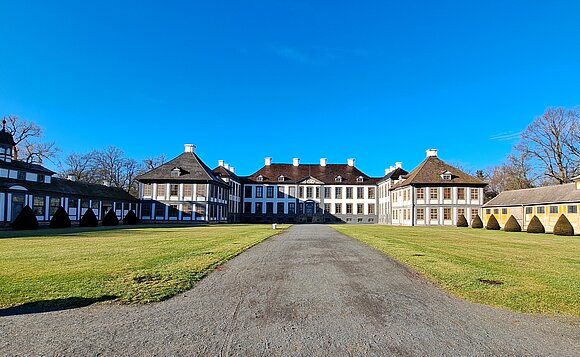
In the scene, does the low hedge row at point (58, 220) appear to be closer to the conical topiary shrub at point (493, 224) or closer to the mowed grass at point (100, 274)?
the mowed grass at point (100, 274)

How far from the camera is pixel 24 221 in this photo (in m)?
29.7

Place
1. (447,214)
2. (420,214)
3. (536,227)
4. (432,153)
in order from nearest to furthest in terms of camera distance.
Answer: (536,227)
(420,214)
(447,214)
(432,153)

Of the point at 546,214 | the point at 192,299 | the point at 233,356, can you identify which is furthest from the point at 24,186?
the point at 546,214

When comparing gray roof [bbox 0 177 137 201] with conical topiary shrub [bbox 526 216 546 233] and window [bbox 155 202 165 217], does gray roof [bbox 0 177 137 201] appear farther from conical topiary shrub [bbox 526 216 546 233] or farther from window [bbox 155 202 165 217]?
conical topiary shrub [bbox 526 216 546 233]

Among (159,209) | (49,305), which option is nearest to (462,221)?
(159,209)

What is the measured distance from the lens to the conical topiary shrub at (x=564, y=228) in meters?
Answer: 30.5

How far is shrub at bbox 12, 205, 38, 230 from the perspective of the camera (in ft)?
96.2

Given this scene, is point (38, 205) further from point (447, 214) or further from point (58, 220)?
point (447, 214)

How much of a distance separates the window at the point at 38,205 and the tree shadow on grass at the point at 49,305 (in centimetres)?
3459

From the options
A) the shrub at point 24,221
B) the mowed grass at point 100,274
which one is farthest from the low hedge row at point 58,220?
the mowed grass at point 100,274

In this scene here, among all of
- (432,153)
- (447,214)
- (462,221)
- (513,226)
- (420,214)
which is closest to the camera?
(513,226)

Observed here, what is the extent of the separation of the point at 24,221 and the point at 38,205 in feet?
20.7

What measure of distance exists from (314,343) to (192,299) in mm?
2912

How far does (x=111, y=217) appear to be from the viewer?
128 ft
